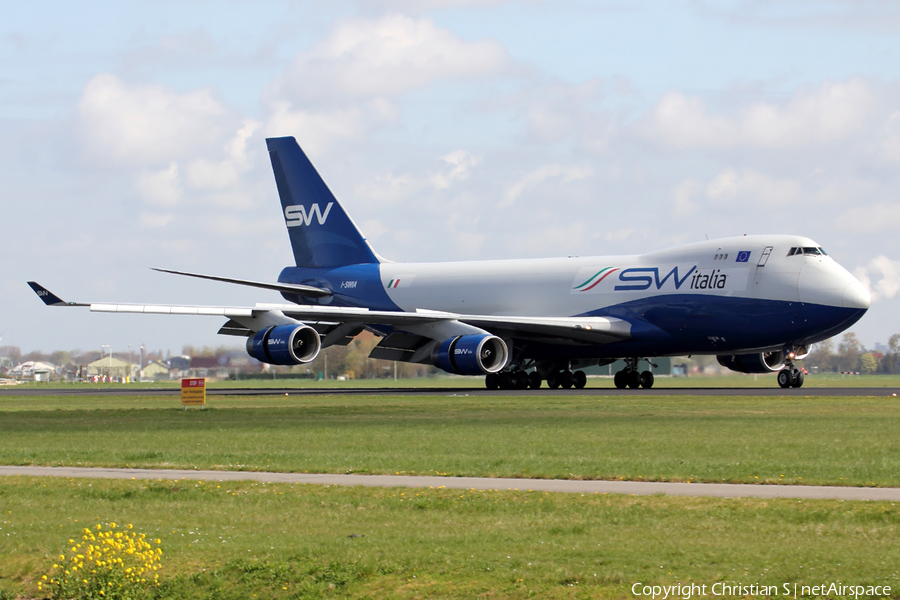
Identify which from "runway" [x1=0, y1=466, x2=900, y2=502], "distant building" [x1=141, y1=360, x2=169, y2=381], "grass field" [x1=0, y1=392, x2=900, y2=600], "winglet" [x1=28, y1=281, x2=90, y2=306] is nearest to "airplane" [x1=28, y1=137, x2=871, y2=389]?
"winglet" [x1=28, y1=281, x2=90, y2=306]

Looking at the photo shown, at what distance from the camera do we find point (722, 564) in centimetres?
1141

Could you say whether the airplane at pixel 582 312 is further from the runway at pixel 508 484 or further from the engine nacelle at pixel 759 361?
the runway at pixel 508 484

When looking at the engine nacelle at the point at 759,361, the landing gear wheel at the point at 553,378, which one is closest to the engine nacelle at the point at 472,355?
the landing gear wheel at the point at 553,378

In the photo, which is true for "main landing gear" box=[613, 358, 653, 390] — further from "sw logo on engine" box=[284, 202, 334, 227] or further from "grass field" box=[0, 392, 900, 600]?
"grass field" box=[0, 392, 900, 600]

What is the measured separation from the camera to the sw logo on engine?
200 feet

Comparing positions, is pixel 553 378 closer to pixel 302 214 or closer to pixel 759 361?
pixel 759 361

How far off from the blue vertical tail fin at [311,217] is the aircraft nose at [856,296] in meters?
25.9

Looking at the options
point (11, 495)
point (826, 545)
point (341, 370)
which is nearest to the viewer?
point (826, 545)

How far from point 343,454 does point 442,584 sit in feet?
36.0

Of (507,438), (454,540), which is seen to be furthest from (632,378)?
(454,540)

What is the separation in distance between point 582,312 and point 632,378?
486 cm

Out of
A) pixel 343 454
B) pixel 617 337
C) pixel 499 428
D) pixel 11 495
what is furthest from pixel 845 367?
pixel 11 495

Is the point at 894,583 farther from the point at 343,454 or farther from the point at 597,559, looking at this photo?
the point at 343,454

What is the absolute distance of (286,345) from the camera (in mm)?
45875
